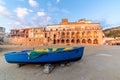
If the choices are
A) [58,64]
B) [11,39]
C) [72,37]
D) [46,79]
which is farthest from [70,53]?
[11,39]

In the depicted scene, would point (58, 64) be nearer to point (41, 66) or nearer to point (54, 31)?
point (41, 66)

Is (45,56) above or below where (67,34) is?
below

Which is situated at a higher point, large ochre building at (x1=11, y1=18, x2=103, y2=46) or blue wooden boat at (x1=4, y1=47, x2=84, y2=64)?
large ochre building at (x1=11, y1=18, x2=103, y2=46)

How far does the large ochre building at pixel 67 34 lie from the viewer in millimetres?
61938

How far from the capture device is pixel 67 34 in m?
65.5

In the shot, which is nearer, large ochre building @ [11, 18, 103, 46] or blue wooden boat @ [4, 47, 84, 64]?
blue wooden boat @ [4, 47, 84, 64]

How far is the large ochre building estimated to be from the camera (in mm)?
61938

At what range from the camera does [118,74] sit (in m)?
7.43

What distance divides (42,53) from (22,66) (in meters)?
2.26

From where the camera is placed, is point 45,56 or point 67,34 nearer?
point 45,56

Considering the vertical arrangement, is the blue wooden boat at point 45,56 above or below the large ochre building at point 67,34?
below

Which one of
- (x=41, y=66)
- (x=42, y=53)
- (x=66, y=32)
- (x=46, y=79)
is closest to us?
(x=46, y=79)

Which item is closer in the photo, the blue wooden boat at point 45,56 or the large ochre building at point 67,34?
the blue wooden boat at point 45,56

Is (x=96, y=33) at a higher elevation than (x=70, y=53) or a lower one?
higher
